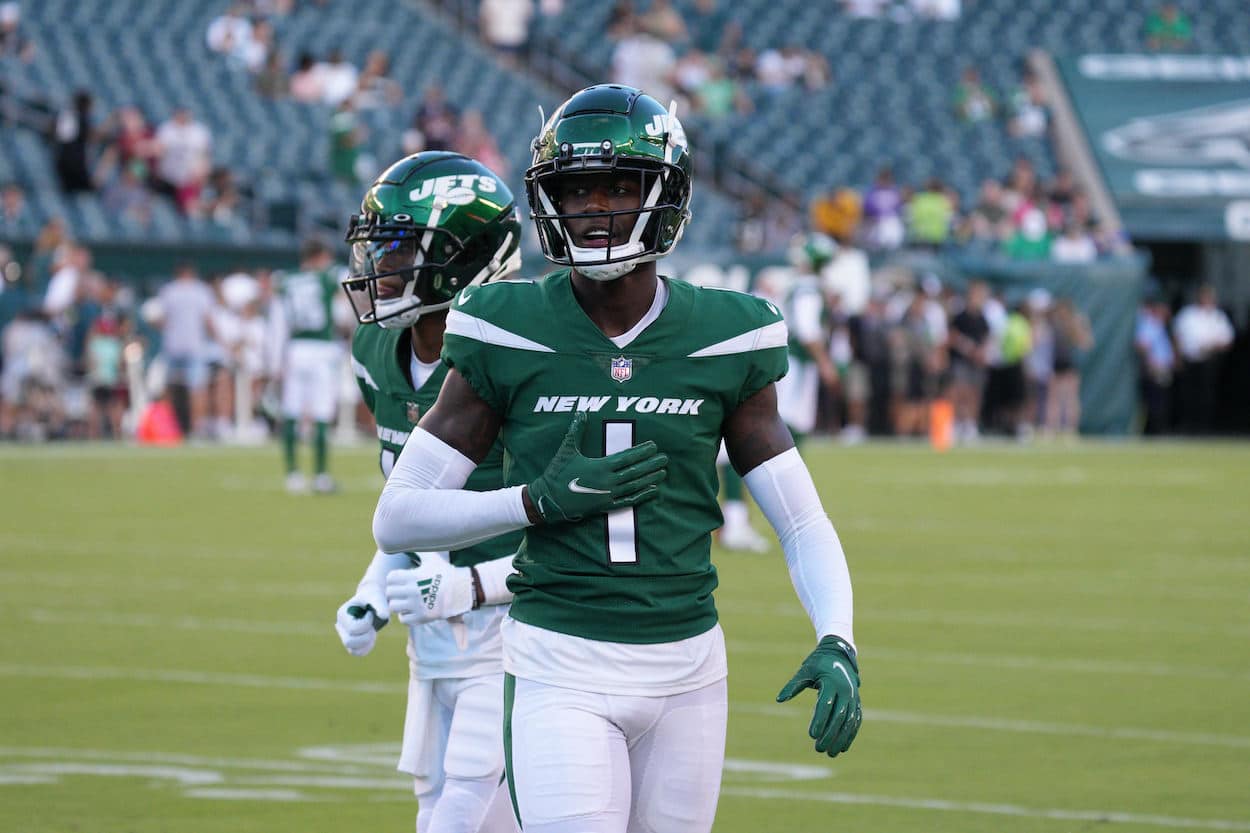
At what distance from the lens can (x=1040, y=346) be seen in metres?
26.0

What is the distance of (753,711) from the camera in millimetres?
7840

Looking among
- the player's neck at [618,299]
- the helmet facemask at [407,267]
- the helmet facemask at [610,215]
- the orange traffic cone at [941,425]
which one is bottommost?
the orange traffic cone at [941,425]

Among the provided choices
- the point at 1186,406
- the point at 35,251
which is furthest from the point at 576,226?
the point at 1186,406

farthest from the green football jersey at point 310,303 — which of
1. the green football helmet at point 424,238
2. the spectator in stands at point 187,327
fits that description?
the green football helmet at point 424,238

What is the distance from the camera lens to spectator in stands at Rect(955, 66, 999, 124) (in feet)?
103

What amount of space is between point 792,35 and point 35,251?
46.0ft

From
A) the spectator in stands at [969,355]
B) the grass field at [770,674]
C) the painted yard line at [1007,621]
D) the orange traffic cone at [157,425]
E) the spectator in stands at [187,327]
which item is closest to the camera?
the grass field at [770,674]

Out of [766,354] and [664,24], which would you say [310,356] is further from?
[664,24]

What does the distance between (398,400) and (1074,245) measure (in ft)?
77.2

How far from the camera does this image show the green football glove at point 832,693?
3553mm

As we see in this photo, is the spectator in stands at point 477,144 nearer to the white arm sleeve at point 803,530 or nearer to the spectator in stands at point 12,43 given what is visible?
the spectator in stands at point 12,43

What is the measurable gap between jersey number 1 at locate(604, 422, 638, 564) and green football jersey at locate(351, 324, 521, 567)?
2.43 ft

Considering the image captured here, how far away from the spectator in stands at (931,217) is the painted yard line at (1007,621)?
16.8 meters

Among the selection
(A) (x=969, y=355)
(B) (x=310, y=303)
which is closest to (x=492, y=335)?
(B) (x=310, y=303)
